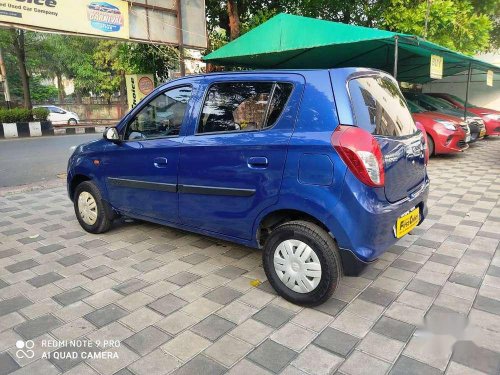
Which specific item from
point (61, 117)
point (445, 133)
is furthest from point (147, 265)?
point (61, 117)

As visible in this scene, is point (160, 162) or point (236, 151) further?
point (160, 162)

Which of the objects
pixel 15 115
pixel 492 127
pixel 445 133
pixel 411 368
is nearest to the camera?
pixel 411 368

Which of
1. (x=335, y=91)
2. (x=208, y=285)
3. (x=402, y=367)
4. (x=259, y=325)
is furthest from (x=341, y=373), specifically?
(x=335, y=91)

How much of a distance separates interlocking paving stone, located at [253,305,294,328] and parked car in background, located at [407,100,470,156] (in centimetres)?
747

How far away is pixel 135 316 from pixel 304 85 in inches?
80.8

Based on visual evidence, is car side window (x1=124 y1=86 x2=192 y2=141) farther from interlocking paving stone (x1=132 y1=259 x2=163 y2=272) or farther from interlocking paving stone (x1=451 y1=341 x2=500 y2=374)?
interlocking paving stone (x1=451 y1=341 x2=500 y2=374)

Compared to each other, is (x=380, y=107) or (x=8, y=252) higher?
(x=380, y=107)

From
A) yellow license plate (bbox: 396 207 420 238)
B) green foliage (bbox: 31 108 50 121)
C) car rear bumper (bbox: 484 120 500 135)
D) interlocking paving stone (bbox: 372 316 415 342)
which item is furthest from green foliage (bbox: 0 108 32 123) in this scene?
interlocking paving stone (bbox: 372 316 415 342)

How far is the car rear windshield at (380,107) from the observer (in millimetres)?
2699

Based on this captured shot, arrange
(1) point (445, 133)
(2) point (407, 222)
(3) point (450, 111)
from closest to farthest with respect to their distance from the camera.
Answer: (2) point (407, 222) < (1) point (445, 133) < (3) point (450, 111)

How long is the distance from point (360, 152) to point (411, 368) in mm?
1308

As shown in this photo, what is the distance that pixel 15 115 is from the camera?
17.5m

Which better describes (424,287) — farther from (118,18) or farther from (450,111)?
(450,111)

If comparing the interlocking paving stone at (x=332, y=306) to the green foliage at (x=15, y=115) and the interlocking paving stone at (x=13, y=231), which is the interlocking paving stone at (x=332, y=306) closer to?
the interlocking paving stone at (x=13, y=231)
